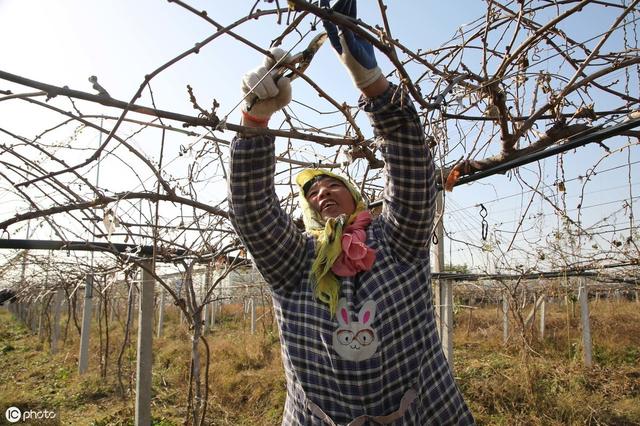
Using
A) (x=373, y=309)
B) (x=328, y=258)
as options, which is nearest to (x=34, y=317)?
(x=328, y=258)

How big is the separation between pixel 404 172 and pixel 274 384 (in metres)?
7.12

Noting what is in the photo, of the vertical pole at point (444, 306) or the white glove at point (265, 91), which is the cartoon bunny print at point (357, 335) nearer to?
the white glove at point (265, 91)

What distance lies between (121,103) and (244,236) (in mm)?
757

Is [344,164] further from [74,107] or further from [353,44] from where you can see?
[74,107]

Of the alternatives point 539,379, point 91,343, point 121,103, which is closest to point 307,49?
point 121,103

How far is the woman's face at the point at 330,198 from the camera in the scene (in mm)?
1657

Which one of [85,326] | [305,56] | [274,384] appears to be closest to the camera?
[305,56]

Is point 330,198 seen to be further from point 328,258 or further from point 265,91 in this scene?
point 265,91

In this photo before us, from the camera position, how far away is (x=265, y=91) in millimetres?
1134

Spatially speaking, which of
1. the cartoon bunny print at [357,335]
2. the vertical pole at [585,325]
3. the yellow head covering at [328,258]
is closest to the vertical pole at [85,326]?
the yellow head covering at [328,258]

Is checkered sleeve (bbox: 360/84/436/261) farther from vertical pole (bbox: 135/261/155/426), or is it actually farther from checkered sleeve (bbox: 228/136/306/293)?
vertical pole (bbox: 135/261/155/426)

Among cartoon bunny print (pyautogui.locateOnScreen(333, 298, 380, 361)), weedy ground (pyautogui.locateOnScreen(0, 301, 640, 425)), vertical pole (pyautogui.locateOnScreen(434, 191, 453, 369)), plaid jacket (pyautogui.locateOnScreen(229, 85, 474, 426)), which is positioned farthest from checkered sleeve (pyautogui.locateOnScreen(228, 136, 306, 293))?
weedy ground (pyautogui.locateOnScreen(0, 301, 640, 425))

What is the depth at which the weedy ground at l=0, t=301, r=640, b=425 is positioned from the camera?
20.6 feet

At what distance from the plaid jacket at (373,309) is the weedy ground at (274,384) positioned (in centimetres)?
543
